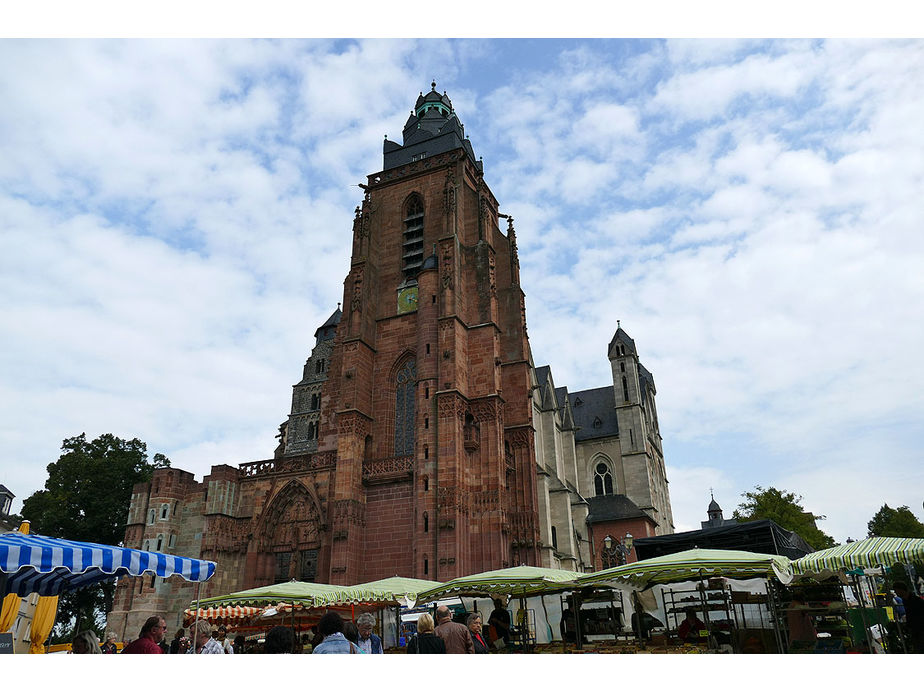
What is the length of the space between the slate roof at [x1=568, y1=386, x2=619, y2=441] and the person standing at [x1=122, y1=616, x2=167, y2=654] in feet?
151

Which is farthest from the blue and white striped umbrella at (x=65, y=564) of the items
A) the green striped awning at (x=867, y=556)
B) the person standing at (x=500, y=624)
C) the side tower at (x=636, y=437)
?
the side tower at (x=636, y=437)

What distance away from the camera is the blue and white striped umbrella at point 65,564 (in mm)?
8336

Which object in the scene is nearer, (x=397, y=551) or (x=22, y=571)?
(x=22, y=571)

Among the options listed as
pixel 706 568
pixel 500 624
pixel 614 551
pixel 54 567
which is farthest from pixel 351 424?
pixel 54 567

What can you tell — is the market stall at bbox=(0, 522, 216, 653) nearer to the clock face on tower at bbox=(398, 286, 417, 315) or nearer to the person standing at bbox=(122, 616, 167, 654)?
the person standing at bbox=(122, 616, 167, 654)

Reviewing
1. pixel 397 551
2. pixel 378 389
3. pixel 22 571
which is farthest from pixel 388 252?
pixel 22 571

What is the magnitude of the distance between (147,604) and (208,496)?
17.7 ft

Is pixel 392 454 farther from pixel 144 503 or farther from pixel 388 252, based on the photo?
pixel 144 503

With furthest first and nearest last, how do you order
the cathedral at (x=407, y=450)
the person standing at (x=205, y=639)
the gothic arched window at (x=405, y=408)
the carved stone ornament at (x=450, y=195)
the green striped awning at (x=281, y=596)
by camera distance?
the carved stone ornament at (x=450, y=195), the gothic arched window at (x=405, y=408), the cathedral at (x=407, y=450), the green striped awning at (x=281, y=596), the person standing at (x=205, y=639)

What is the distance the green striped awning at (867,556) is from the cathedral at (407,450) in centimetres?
1450

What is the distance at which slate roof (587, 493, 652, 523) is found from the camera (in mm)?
44250

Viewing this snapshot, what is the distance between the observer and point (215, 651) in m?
9.05

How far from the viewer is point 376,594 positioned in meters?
15.6

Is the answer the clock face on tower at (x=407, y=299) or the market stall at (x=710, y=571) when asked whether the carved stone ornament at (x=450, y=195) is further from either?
the market stall at (x=710, y=571)
